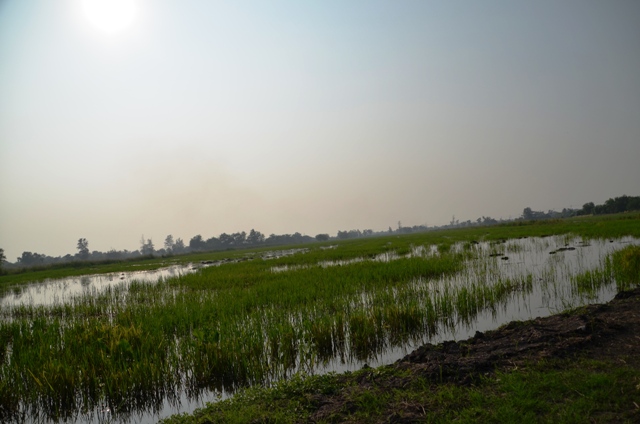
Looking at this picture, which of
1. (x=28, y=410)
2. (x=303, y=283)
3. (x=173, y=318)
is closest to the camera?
(x=28, y=410)

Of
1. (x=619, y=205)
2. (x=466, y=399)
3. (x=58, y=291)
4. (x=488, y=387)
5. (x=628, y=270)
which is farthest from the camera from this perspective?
(x=619, y=205)

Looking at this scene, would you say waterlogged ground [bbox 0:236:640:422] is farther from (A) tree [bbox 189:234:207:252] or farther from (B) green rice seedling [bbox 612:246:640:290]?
(A) tree [bbox 189:234:207:252]

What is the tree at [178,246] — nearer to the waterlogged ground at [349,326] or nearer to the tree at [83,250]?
the tree at [83,250]

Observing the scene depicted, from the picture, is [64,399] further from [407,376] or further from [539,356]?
[539,356]

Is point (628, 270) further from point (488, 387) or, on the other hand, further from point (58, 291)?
point (58, 291)

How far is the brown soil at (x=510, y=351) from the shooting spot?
3891mm

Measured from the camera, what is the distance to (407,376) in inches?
163

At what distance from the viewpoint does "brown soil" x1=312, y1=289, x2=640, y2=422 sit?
3.89 metres

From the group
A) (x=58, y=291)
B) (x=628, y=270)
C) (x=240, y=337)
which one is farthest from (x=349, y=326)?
(x=58, y=291)

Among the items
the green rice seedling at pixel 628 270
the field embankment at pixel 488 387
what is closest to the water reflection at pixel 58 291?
the field embankment at pixel 488 387

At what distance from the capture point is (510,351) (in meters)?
4.40

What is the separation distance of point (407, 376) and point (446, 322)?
10.8 ft

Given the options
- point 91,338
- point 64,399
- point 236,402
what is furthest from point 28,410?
point 236,402

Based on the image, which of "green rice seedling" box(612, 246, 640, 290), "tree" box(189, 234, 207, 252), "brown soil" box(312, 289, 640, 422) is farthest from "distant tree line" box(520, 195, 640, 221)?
"tree" box(189, 234, 207, 252)
